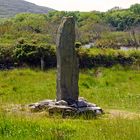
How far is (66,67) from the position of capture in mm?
17969

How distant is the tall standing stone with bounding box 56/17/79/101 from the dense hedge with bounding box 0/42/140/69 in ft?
49.7

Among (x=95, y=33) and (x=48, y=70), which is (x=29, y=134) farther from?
(x=95, y=33)

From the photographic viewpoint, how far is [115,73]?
32.4 metres

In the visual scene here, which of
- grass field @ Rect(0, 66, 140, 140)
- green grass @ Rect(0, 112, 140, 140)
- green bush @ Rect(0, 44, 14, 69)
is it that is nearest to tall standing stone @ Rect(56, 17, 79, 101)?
grass field @ Rect(0, 66, 140, 140)

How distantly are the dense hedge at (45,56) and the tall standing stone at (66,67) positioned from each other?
15.1 m

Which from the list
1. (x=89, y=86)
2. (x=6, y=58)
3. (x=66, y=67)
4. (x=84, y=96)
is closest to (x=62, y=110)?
(x=66, y=67)

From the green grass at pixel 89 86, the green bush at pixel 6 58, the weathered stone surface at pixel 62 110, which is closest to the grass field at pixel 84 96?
the green grass at pixel 89 86

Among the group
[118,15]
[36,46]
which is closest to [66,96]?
[36,46]

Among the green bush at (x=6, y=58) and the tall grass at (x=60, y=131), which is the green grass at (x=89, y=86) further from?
the tall grass at (x=60, y=131)

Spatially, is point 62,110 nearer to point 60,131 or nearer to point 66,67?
point 66,67

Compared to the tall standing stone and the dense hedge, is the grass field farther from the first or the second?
the tall standing stone

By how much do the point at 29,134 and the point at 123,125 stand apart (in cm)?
203

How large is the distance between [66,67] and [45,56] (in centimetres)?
1580

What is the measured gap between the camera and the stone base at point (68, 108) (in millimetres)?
15805
